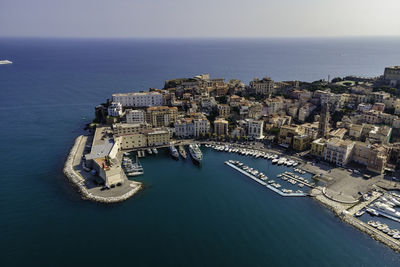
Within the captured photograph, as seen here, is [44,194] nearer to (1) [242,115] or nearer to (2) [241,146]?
(2) [241,146]

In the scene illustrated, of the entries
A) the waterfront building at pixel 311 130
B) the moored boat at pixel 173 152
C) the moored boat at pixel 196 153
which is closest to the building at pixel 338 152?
the waterfront building at pixel 311 130

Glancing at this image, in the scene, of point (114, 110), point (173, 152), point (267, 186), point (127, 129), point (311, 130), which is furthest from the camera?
point (114, 110)

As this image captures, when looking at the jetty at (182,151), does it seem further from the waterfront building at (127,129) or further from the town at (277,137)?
the waterfront building at (127,129)

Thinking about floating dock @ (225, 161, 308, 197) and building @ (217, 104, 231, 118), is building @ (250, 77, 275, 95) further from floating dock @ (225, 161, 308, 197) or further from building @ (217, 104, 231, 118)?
floating dock @ (225, 161, 308, 197)

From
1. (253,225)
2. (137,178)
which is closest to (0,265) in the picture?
(137,178)

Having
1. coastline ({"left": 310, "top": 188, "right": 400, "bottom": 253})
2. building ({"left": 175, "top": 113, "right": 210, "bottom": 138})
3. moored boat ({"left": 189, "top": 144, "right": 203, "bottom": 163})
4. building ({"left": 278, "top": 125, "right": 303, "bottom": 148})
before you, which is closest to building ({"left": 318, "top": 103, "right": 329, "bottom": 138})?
building ({"left": 278, "top": 125, "right": 303, "bottom": 148})

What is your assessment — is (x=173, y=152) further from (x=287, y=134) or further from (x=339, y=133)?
(x=339, y=133)

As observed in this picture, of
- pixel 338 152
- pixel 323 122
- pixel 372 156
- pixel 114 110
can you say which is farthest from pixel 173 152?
pixel 372 156
